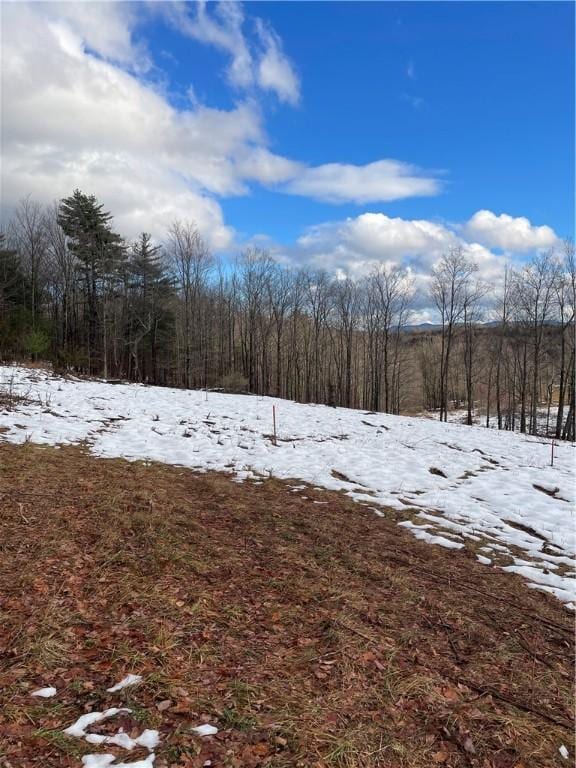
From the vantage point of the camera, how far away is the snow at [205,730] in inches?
86.3

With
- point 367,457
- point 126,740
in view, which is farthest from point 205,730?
point 367,457

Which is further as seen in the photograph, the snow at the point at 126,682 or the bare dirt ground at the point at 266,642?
the snow at the point at 126,682

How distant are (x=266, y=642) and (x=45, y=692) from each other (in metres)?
1.37

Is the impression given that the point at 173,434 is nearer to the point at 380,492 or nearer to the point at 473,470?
the point at 380,492

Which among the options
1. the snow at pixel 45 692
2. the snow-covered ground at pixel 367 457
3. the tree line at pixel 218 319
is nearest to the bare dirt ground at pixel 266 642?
the snow at pixel 45 692

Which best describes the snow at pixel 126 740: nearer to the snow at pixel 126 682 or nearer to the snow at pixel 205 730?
the snow at pixel 205 730

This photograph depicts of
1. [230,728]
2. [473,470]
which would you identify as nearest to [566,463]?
[473,470]

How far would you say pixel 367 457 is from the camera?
10.1m

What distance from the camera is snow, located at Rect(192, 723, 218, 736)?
7.19 feet

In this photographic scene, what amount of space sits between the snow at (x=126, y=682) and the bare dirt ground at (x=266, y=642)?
51 mm

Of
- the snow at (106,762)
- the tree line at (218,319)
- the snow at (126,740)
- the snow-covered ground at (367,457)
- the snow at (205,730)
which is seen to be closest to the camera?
the snow at (106,762)

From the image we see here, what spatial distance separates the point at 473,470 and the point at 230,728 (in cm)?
883

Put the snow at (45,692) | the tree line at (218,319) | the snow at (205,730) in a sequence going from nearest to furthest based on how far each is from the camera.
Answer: the snow at (205,730) < the snow at (45,692) < the tree line at (218,319)

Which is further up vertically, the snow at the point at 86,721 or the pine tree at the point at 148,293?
the pine tree at the point at 148,293
